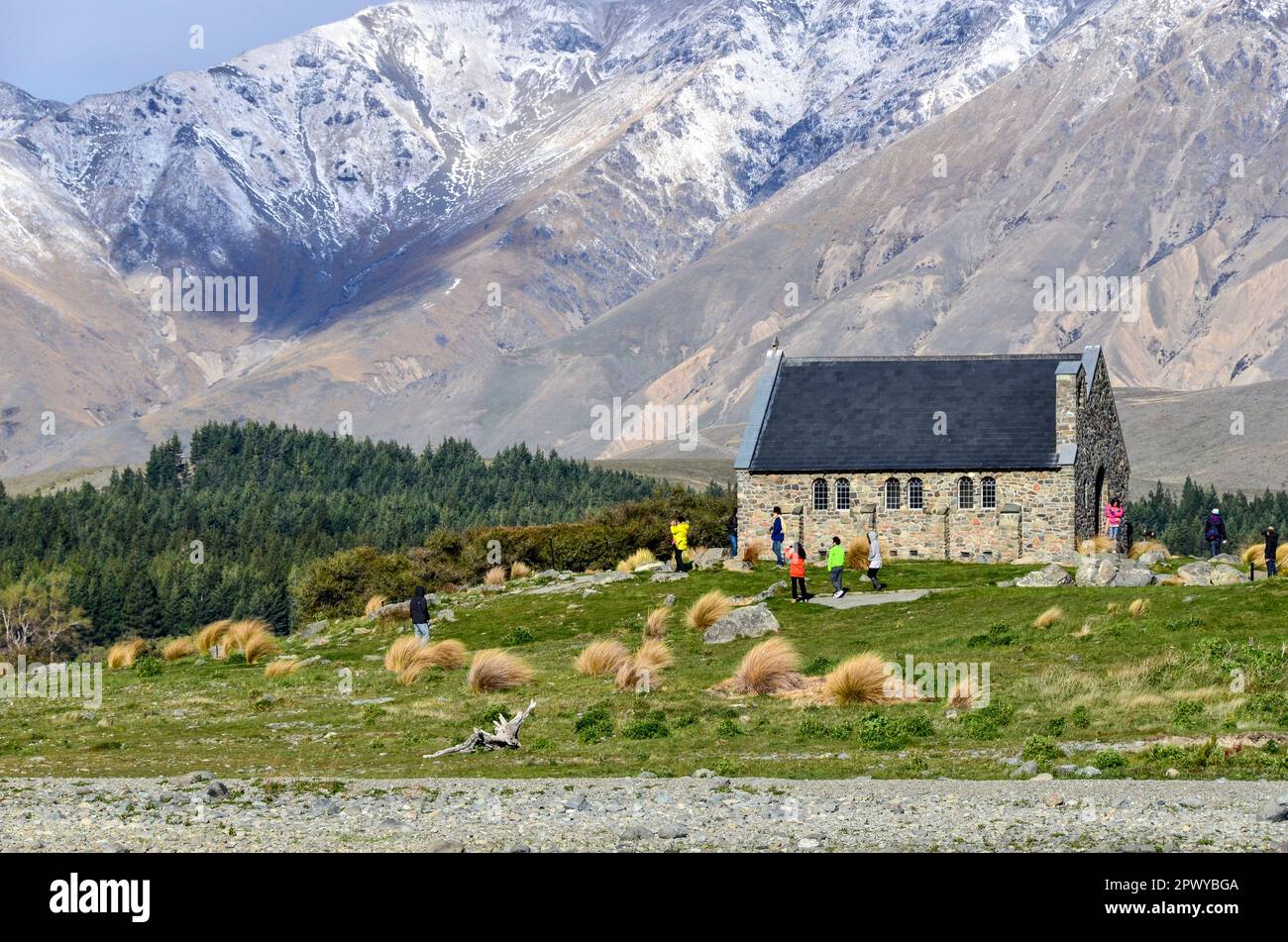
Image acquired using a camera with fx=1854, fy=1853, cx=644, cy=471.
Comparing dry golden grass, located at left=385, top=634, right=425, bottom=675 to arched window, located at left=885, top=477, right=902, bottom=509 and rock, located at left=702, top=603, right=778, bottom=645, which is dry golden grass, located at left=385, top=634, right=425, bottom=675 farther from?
arched window, located at left=885, top=477, right=902, bottom=509

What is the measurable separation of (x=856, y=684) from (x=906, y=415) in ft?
113

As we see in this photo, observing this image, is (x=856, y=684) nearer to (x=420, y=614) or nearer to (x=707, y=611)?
(x=707, y=611)

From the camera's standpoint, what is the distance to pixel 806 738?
2722 centimetres

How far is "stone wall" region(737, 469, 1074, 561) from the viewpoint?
59.9 m

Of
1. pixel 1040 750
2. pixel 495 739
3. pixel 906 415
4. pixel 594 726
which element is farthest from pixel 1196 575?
pixel 495 739

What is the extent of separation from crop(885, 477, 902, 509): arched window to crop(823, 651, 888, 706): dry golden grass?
31541 mm

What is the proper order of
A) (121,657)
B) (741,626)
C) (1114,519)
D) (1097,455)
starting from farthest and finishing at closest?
(1097,455) → (1114,519) → (121,657) → (741,626)

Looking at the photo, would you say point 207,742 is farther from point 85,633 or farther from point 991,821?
point 85,633

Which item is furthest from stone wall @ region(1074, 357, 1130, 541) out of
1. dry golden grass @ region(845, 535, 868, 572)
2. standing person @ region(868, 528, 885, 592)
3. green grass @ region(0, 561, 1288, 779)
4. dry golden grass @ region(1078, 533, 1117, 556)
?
green grass @ region(0, 561, 1288, 779)

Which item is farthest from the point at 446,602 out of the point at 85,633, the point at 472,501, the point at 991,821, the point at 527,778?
the point at 472,501

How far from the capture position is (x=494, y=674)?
3444 centimetres

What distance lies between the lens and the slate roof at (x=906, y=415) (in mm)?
61500
